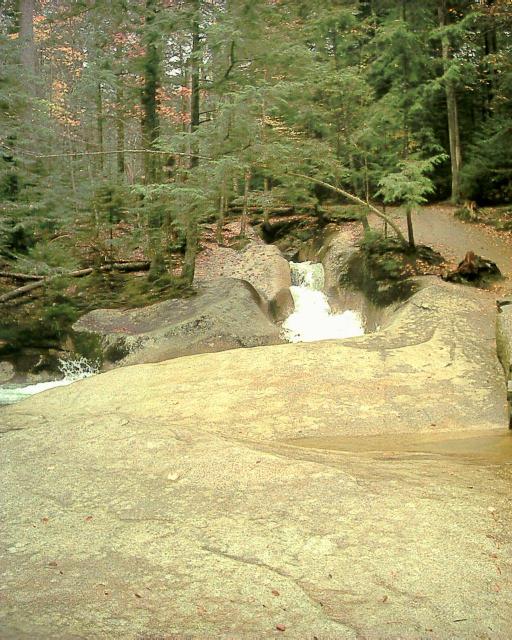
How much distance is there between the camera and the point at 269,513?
3.88 metres

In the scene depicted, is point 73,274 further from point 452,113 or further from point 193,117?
point 452,113

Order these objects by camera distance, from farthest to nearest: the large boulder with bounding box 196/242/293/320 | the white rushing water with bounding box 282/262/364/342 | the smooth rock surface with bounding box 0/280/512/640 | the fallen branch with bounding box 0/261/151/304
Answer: the large boulder with bounding box 196/242/293/320
the fallen branch with bounding box 0/261/151/304
the white rushing water with bounding box 282/262/364/342
the smooth rock surface with bounding box 0/280/512/640

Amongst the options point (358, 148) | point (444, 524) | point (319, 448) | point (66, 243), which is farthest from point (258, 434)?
point (66, 243)

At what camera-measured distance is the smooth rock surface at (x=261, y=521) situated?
8.86ft

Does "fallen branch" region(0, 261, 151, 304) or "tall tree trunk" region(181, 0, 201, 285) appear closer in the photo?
"tall tree trunk" region(181, 0, 201, 285)

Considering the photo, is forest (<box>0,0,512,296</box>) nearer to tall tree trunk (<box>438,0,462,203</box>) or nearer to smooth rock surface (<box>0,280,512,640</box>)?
tall tree trunk (<box>438,0,462,203</box>)

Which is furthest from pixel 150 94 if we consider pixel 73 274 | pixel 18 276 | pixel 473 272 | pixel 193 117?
pixel 473 272

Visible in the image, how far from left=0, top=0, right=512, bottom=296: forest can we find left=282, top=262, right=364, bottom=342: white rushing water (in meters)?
2.23

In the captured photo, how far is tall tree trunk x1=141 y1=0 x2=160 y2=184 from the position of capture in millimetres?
13992

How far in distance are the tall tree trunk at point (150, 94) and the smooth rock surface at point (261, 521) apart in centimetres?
888

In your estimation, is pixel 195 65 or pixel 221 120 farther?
pixel 195 65

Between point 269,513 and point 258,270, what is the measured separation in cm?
1240

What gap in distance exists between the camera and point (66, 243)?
54.6 ft

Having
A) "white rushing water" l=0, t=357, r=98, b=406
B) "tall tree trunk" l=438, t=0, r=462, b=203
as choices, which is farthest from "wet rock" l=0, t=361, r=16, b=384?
"tall tree trunk" l=438, t=0, r=462, b=203
